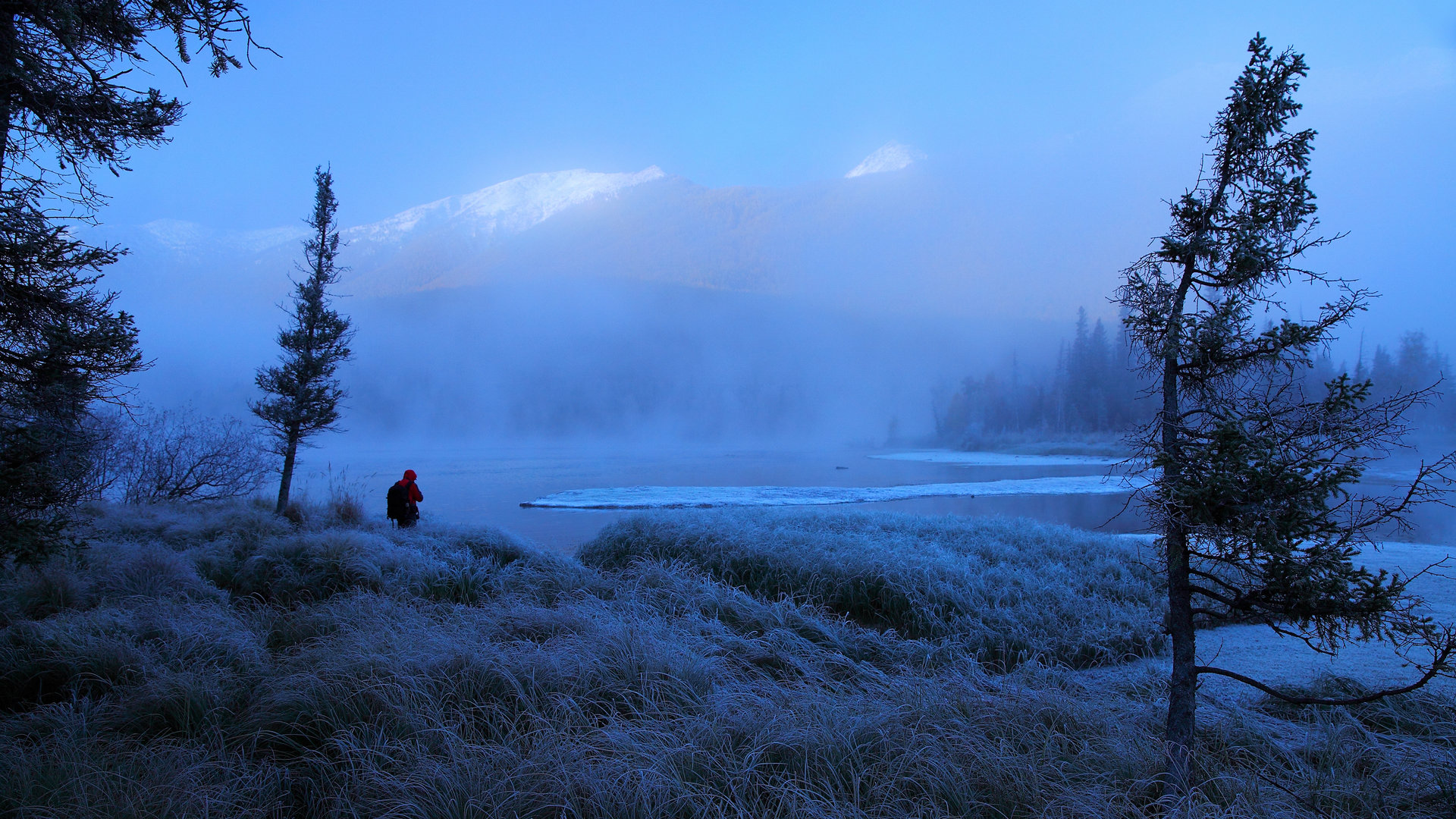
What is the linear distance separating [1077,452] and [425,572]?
65085mm

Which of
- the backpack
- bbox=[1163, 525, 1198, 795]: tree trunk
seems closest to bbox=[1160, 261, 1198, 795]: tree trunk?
bbox=[1163, 525, 1198, 795]: tree trunk

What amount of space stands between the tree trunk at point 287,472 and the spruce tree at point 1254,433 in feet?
55.9

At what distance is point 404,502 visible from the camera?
42.8ft

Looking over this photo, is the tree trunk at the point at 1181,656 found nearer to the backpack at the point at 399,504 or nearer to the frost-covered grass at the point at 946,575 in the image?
the frost-covered grass at the point at 946,575

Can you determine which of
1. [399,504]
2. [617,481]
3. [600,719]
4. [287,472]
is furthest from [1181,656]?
[617,481]

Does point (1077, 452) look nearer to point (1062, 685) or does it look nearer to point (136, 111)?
point (1062, 685)

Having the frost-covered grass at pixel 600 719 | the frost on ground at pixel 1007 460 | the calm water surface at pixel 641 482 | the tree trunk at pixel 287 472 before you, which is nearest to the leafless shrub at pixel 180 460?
the calm water surface at pixel 641 482

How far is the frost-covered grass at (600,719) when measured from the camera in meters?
3.11

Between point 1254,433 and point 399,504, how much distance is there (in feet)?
44.5

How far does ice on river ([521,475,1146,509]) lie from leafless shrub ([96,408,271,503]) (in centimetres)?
896

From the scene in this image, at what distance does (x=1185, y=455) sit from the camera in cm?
331

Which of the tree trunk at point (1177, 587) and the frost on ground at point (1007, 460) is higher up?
the tree trunk at point (1177, 587)

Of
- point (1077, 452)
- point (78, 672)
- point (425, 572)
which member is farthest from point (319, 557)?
point (1077, 452)

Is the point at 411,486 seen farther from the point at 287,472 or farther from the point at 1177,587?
the point at 1177,587
